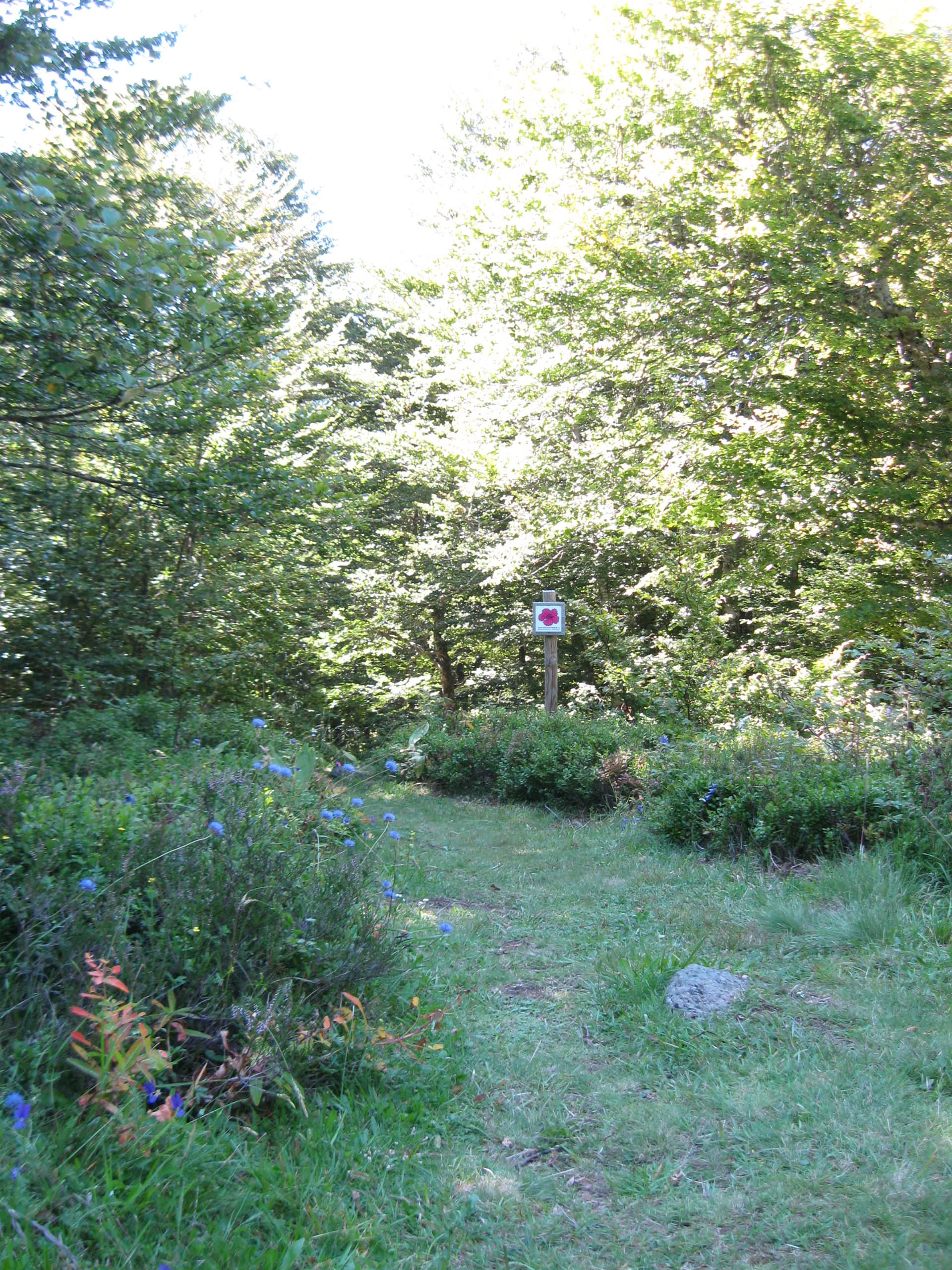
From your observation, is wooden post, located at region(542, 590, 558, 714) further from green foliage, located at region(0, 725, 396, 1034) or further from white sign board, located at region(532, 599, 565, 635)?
green foliage, located at region(0, 725, 396, 1034)

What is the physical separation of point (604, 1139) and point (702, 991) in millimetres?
1004

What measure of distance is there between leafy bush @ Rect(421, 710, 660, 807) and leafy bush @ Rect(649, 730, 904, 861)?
60.1 inches

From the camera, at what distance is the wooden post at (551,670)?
38.3ft

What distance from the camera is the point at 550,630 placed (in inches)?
442

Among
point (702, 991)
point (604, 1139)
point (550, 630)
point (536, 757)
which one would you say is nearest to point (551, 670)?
point (550, 630)

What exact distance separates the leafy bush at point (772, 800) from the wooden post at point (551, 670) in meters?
4.34

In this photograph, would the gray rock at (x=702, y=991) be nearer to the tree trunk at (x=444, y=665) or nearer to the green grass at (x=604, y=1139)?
the green grass at (x=604, y=1139)

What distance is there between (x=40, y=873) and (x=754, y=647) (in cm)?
1258

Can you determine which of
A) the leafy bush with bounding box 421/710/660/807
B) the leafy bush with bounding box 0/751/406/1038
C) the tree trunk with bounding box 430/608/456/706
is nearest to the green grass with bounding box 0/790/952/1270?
the leafy bush with bounding box 0/751/406/1038

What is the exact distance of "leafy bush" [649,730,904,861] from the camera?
5.52m

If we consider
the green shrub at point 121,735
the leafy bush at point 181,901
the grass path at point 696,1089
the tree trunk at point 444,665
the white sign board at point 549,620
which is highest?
the white sign board at point 549,620

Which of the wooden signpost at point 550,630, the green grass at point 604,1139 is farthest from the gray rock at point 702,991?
the wooden signpost at point 550,630

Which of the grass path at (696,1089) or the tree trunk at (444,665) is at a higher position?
the tree trunk at (444,665)

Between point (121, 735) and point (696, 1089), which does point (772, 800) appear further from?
point (121, 735)
